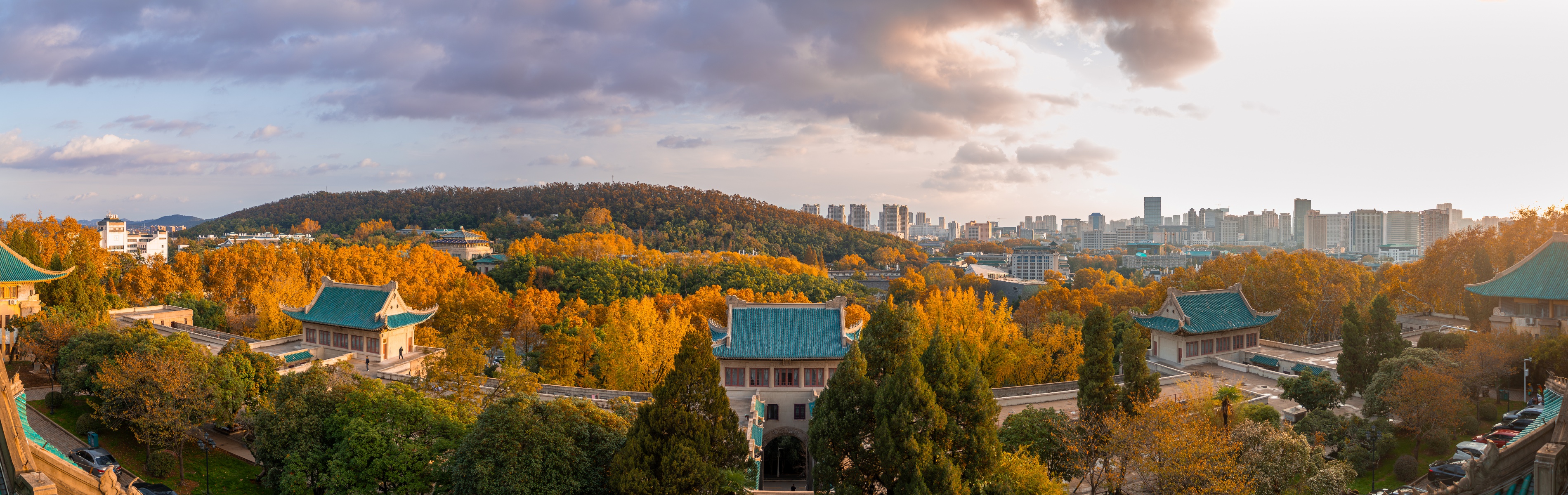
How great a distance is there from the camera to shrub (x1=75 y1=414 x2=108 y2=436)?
84.0 feet

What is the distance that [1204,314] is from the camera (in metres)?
34.5

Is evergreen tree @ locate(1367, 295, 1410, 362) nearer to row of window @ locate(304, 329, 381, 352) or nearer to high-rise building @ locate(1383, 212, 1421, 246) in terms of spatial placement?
row of window @ locate(304, 329, 381, 352)

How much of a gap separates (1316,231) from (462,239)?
587ft

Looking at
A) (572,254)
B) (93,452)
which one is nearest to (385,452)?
(93,452)

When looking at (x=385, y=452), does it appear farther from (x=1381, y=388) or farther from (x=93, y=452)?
(x=1381, y=388)

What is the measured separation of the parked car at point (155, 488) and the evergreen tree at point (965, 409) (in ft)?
69.5

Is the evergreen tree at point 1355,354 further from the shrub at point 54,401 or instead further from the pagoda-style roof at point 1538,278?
the shrub at point 54,401

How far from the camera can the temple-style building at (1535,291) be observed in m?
28.4

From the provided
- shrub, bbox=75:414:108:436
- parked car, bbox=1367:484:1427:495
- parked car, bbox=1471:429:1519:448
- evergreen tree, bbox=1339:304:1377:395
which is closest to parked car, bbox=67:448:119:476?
shrub, bbox=75:414:108:436

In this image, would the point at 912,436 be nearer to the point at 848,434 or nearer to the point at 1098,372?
the point at 848,434

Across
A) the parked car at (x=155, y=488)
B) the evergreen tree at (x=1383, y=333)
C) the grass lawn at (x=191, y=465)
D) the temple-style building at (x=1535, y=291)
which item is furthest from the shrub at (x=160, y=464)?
the temple-style building at (x=1535, y=291)

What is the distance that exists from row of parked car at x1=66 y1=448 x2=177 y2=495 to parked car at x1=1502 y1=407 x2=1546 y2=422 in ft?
121

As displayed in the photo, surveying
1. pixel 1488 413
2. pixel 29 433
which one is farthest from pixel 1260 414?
pixel 29 433

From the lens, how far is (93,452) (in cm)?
2369
